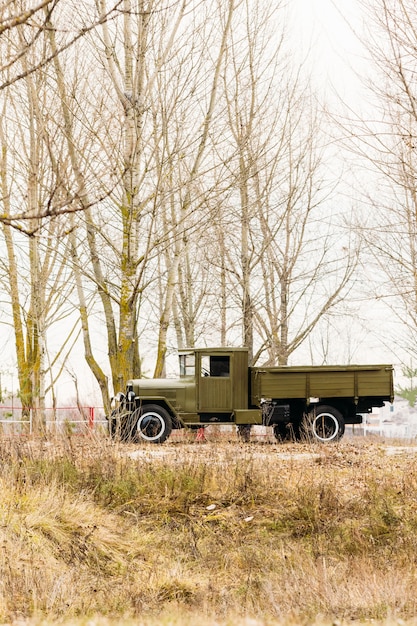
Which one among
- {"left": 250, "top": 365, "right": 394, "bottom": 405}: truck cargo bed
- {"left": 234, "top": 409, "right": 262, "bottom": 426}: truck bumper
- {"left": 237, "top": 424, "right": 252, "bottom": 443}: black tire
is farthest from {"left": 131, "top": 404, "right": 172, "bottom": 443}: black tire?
{"left": 237, "top": 424, "right": 252, "bottom": 443}: black tire

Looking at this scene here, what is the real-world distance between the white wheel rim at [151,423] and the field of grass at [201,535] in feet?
6.94

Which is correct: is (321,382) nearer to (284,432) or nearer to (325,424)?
(325,424)

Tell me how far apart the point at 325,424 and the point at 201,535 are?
729 centimetres

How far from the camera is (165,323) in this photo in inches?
709

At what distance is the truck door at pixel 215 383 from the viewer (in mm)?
16750

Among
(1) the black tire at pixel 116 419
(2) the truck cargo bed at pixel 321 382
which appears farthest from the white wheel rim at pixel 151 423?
(2) the truck cargo bed at pixel 321 382

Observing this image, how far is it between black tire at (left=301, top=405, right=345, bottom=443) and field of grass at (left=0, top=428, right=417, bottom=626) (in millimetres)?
2939

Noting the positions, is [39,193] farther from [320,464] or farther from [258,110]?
[320,464]

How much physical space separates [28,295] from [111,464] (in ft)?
40.9

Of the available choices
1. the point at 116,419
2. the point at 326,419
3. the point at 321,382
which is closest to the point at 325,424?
the point at 326,419

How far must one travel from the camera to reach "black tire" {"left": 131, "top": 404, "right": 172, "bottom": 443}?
16031 millimetres

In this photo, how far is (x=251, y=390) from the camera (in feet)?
55.5

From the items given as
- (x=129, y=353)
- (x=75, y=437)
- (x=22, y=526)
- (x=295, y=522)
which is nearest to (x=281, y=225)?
(x=129, y=353)

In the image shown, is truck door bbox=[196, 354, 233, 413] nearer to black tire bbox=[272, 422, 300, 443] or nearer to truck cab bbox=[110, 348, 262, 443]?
truck cab bbox=[110, 348, 262, 443]
